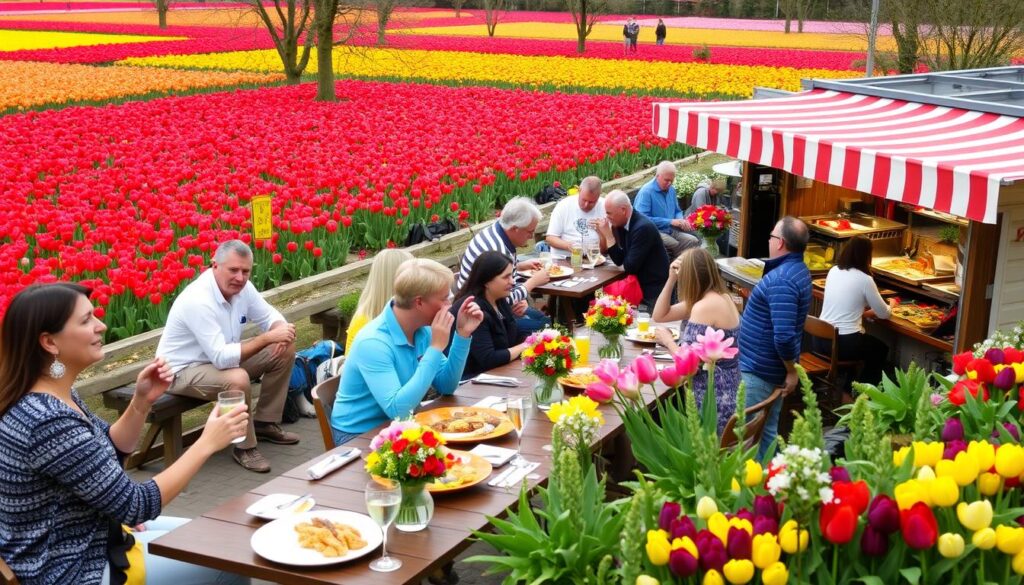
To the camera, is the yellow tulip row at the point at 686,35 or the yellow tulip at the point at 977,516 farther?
the yellow tulip row at the point at 686,35

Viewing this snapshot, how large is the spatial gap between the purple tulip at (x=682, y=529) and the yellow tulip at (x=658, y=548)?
41 mm

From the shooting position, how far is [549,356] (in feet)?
17.7

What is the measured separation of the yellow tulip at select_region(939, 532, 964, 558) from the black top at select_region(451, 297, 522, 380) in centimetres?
398

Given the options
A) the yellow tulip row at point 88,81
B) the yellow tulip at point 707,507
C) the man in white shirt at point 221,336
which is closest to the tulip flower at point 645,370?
the yellow tulip at point 707,507

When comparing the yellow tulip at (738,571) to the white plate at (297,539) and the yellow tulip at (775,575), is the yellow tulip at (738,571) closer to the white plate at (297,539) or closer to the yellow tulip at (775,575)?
the yellow tulip at (775,575)

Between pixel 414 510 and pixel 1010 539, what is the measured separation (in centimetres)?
213

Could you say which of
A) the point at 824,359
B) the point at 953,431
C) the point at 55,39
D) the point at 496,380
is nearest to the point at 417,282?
the point at 496,380

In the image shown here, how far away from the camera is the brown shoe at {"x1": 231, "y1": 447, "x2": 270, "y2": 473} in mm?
7120

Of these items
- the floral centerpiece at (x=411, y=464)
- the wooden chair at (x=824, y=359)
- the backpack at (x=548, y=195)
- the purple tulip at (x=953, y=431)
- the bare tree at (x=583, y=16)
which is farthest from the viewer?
the bare tree at (x=583, y=16)

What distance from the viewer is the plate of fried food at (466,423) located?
5.01 metres

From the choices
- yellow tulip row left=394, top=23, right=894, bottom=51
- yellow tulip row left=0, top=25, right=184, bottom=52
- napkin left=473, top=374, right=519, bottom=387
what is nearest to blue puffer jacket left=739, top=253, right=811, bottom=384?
napkin left=473, top=374, right=519, bottom=387

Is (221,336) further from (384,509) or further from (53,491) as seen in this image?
(384,509)

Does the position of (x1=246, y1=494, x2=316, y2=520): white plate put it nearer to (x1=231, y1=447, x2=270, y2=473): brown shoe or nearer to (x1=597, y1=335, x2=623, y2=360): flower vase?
(x1=597, y1=335, x2=623, y2=360): flower vase

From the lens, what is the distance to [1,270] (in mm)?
8234
